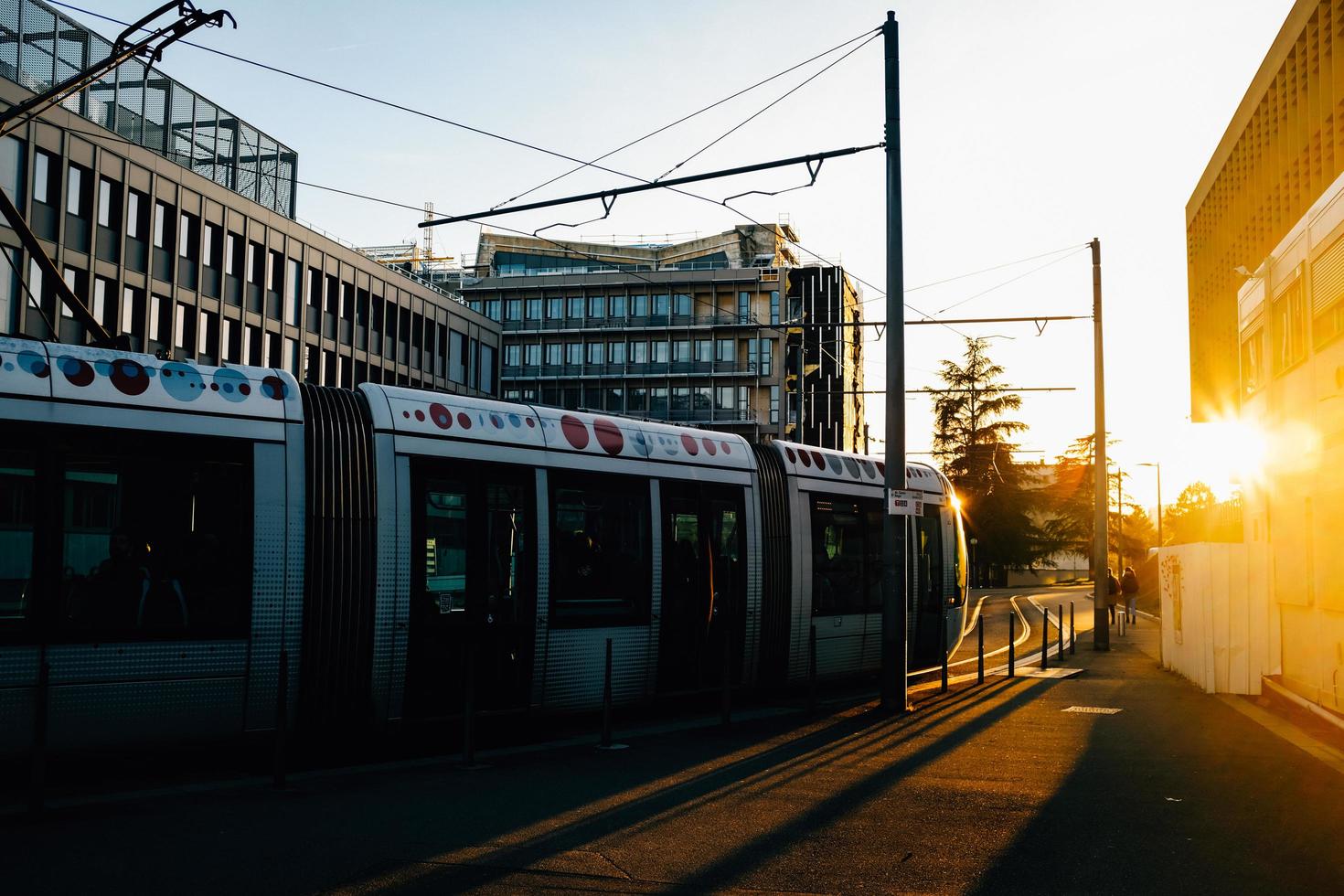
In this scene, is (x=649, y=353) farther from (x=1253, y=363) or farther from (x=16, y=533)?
(x=16, y=533)

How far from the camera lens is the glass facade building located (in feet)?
111

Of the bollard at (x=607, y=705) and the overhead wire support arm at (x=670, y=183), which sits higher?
the overhead wire support arm at (x=670, y=183)

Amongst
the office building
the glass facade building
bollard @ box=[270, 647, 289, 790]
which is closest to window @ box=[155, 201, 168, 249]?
the glass facade building

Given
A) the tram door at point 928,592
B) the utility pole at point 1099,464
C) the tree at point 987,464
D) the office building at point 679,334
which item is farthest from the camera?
the office building at point 679,334

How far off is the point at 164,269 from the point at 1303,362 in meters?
34.0

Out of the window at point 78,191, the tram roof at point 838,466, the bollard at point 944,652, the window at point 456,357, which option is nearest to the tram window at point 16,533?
the tram roof at point 838,466

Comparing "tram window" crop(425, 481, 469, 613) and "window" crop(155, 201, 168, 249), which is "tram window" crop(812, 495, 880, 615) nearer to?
"tram window" crop(425, 481, 469, 613)

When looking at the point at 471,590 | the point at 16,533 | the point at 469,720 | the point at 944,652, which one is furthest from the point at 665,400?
the point at 16,533

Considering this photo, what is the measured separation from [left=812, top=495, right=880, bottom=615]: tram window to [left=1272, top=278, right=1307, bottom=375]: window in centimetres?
605

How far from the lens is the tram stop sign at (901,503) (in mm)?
14953

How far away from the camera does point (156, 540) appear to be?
380 inches

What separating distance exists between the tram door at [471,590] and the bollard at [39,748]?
3076 mm

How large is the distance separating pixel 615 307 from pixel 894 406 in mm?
77500

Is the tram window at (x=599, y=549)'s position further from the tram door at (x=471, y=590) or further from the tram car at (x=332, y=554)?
the tram door at (x=471, y=590)
